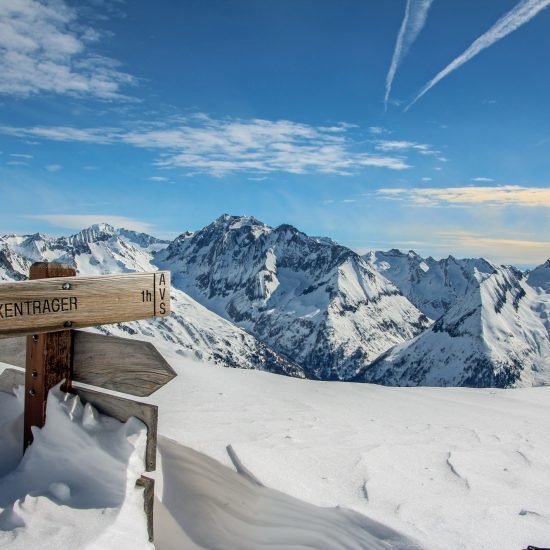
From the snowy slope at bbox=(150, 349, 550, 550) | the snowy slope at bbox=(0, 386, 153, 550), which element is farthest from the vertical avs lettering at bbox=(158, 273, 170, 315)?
the snowy slope at bbox=(150, 349, 550, 550)

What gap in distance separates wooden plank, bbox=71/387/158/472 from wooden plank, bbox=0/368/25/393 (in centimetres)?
73

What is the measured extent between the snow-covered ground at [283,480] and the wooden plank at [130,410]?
0.10 meters

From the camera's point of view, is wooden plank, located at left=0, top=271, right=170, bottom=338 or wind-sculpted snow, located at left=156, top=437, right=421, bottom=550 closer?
wooden plank, located at left=0, top=271, right=170, bottom=338

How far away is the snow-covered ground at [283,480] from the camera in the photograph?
3.63 meters

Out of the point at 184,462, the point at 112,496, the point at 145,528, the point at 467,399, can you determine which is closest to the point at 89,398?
the point at 112,496

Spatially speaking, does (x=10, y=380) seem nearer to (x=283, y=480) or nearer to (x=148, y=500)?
(x=148, y=500)

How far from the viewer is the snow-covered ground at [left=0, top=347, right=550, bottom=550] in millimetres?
3632

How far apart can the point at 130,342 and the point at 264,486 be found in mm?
1969

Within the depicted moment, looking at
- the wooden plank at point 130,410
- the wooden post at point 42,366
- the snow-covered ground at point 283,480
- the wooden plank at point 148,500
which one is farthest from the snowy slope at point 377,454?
the wooden post at point 42,366

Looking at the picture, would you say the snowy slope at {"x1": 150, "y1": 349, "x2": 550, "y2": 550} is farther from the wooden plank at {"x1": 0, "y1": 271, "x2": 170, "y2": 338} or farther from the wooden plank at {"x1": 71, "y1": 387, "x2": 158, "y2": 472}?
the wooden plank at {"x1": 0, "y1": 271, "x2": 170, "y2": 338}

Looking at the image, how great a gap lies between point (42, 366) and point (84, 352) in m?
0.31

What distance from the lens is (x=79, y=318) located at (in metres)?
4.04

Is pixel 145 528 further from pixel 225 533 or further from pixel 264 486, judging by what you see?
pixel 264 486

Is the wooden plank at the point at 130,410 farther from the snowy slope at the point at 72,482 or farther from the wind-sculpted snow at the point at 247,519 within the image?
the wind-sculpted snow at the point at 247,519
